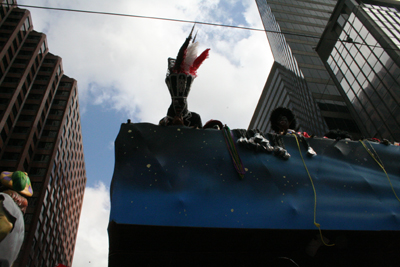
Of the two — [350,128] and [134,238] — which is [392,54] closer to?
[350,128]

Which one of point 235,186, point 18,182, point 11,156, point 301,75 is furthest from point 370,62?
point 11,156

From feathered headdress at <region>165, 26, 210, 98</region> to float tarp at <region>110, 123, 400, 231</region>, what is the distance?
1.79 metres

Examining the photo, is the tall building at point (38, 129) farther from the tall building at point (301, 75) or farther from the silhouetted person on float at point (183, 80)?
the silhouetted person on float at point (183, 80)

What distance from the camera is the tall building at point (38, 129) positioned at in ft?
152

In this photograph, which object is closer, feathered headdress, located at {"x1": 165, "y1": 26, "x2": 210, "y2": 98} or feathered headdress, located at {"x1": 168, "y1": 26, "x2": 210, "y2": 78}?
feathered headdress, located at {"x1": 165, "y1": 26, "x2": 210, "y2": 98}

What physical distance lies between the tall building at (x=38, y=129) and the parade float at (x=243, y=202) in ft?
156

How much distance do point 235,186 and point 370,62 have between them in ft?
95.3

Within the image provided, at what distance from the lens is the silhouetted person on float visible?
19.8 feet

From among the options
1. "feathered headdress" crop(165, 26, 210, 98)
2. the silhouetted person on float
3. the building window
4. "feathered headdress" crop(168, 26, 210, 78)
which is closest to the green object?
the silhouetted person on float

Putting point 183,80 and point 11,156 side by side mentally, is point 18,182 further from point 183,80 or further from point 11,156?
point 11,156

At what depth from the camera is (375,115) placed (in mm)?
27422

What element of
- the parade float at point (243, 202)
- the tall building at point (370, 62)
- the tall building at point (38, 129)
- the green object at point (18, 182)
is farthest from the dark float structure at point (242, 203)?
Answer: the tall building at point (38, 129)

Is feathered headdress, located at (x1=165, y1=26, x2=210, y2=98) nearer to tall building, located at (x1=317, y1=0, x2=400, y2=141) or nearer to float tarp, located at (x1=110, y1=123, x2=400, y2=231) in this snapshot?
float tarp, located at (x1=110, y1=123, x2=400, y2=231)

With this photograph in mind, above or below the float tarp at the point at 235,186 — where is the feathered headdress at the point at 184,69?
above
